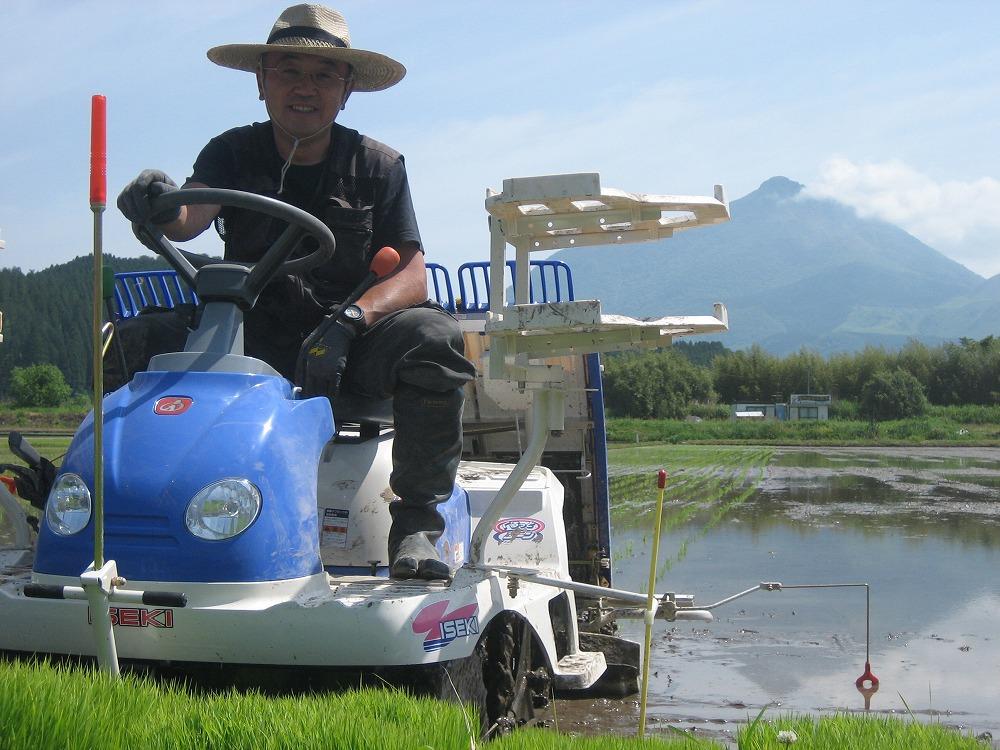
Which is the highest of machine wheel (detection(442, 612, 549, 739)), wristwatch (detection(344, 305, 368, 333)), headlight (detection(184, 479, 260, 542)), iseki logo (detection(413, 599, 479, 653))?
wristwatch (detection(344, 305, 368, 333))

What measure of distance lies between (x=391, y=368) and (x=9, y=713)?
5.70 ft

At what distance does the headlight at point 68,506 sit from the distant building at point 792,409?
81046 millimetres

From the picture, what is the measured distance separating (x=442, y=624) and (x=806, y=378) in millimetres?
98068

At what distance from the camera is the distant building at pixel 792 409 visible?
8550 cm

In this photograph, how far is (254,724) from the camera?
281 centimetres

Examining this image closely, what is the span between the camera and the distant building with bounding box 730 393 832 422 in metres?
85.5

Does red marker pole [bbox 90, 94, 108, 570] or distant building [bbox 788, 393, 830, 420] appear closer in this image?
red marker pole [bbox 90, 94, 108, 570]

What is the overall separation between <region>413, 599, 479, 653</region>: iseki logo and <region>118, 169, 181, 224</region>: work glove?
158 centimetres

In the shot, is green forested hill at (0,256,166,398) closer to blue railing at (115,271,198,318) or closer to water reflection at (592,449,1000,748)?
water reflection at (592,449,1000,748)

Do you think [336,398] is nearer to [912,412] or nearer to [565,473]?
[565,473]

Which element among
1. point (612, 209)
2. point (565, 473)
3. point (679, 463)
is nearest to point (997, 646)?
point (565, 473)

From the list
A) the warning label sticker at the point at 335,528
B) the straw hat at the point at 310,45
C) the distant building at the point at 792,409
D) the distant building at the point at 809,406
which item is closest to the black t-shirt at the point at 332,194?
the straw hat at the point at 310,45

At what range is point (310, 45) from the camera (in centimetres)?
449

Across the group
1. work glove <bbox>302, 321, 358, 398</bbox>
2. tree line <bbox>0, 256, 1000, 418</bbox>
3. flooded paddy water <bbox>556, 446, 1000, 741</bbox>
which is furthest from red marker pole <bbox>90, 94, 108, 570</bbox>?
tree line <bbox>0, 256, 1000, 418</bbox>
